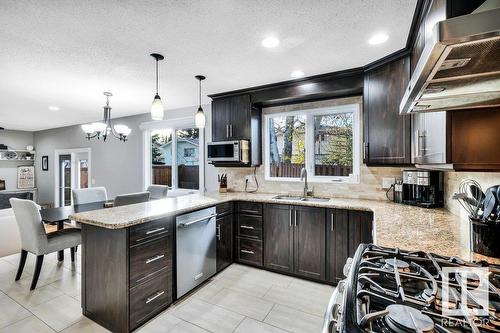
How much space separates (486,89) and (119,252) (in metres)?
2.43

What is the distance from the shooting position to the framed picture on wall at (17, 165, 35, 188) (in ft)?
24.0

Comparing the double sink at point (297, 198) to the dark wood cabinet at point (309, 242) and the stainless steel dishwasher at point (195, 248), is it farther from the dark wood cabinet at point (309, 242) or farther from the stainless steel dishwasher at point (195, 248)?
the stainless steel dishwasher at point (195, 248)

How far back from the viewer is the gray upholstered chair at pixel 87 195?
3787mm

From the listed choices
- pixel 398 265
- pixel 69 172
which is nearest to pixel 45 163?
pixel 69 172

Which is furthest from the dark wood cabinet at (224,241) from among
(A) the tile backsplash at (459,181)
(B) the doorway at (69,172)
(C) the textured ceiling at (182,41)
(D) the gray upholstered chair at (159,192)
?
(B) the doorway at (69,172)

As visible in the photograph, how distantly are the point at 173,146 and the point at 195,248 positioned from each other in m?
2.72

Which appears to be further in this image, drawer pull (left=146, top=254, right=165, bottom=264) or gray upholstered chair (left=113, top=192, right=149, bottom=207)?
gray upholstered chair (left=113, top=192, right=149, bottom=207)

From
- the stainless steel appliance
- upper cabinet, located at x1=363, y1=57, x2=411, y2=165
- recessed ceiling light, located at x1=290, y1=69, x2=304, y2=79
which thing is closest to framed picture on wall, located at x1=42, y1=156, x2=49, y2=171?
recessed ceiling light, located at x1=290, y1=69, x2=304, y2=79

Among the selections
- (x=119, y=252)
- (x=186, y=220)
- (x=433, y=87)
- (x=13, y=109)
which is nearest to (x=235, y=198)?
(x=186, y=220)

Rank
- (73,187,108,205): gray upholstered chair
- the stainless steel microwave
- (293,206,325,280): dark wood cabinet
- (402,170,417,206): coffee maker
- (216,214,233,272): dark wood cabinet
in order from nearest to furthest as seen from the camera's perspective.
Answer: (402,170,417,206): coffee maker, (293,206,325,280): dark wood cabinet, (216,214,233,272): dark wood cabinet, the stainless steel microwave, (73,187,108,205): gray upholstered chair

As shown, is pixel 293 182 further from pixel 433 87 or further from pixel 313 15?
pixel 433 87

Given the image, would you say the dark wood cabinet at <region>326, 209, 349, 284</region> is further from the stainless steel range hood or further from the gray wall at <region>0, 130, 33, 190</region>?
the gray wall at <region>0, 130, 33, 190</region>

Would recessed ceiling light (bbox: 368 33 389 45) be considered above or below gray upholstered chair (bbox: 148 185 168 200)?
above

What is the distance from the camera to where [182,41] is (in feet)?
7.09
